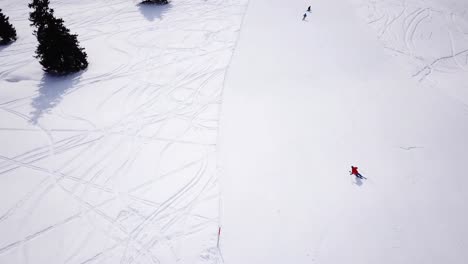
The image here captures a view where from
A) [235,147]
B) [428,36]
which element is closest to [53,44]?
[235,147]

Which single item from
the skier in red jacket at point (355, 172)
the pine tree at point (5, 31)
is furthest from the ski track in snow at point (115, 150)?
the skier in red jacket at point (355, 172)

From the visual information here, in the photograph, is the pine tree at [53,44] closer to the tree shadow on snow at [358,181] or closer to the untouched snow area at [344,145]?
the untouched snow area at [344,145]

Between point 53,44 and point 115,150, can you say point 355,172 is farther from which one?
point 53,44

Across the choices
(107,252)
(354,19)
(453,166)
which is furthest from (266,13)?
(107,252)

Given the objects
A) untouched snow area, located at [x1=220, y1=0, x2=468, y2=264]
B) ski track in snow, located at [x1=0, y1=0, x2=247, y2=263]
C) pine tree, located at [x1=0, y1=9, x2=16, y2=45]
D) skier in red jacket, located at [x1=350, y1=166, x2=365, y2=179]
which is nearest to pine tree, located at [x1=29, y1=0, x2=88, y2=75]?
ski track in snow, located at [x1=0, y1=0, x2=247, y2=263]

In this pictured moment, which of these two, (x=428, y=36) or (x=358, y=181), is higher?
(x=428, y=36)

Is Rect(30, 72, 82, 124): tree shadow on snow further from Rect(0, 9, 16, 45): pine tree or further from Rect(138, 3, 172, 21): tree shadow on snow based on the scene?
Rect(138, 3, 172, 21): tree shadow on snow

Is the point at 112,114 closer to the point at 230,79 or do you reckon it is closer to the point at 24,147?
the point at 24,147
